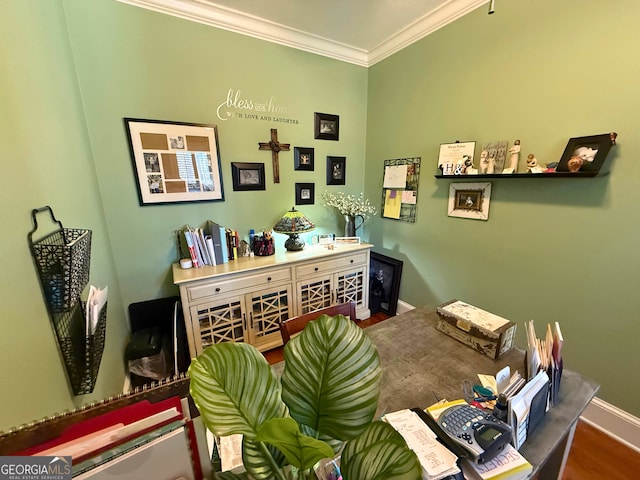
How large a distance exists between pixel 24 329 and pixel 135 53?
1814mm

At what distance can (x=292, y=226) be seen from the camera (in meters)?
2.12

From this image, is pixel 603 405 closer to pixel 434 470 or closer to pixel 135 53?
pixel 434 470

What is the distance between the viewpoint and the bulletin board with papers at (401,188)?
225 cm

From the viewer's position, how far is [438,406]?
0.77m

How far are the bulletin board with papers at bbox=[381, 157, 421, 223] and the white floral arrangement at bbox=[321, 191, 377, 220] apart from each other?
0.18 meters

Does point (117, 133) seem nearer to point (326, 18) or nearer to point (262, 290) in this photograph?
point (262, 290)

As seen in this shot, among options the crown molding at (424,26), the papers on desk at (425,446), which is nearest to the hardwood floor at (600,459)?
the papers on desk at (425,446)

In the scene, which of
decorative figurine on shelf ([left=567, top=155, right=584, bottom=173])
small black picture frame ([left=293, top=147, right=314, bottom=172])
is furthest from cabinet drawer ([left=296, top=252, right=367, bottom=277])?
decorative figurine on shelf ([left=567, top=155, right=584, bottom=173])

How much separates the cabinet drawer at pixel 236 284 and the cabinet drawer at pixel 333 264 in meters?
0.14

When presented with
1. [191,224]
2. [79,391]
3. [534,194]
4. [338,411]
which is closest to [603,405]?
[534,194]

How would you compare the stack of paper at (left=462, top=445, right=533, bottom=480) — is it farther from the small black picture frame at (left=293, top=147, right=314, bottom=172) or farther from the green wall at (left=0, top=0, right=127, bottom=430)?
the small black picture frame at (left=293, top=147, right=314, bottom=172)

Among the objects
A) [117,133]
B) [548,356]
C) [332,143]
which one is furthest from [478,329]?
[117,133]

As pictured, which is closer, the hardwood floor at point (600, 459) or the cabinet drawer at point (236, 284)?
the hardwood floor at point (600, 459)

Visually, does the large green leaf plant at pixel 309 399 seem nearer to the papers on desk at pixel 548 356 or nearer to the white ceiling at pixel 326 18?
the papers on desk at pixel 548 356
